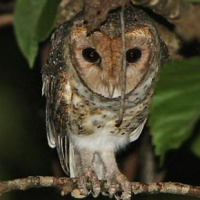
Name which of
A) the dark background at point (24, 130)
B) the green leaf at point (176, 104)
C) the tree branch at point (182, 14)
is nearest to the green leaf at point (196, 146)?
the green leaf at point (176, 104)

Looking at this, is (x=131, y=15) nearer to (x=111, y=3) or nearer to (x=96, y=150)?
(x=96, y=150)

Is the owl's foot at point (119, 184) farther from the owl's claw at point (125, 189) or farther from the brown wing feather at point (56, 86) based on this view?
the brown wing feather at point (56, 86)

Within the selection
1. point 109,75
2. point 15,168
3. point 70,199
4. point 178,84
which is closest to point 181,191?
point 109,75

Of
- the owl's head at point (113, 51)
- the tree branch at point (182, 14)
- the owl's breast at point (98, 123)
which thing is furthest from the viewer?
the owl's breast at point (98, 123)

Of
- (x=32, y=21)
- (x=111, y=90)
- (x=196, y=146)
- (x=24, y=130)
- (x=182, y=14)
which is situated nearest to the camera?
(x=196, y=146)

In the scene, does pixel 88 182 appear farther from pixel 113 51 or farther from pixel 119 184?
pixel 113 51

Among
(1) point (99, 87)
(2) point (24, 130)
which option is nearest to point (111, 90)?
(1) point (99, 87)
